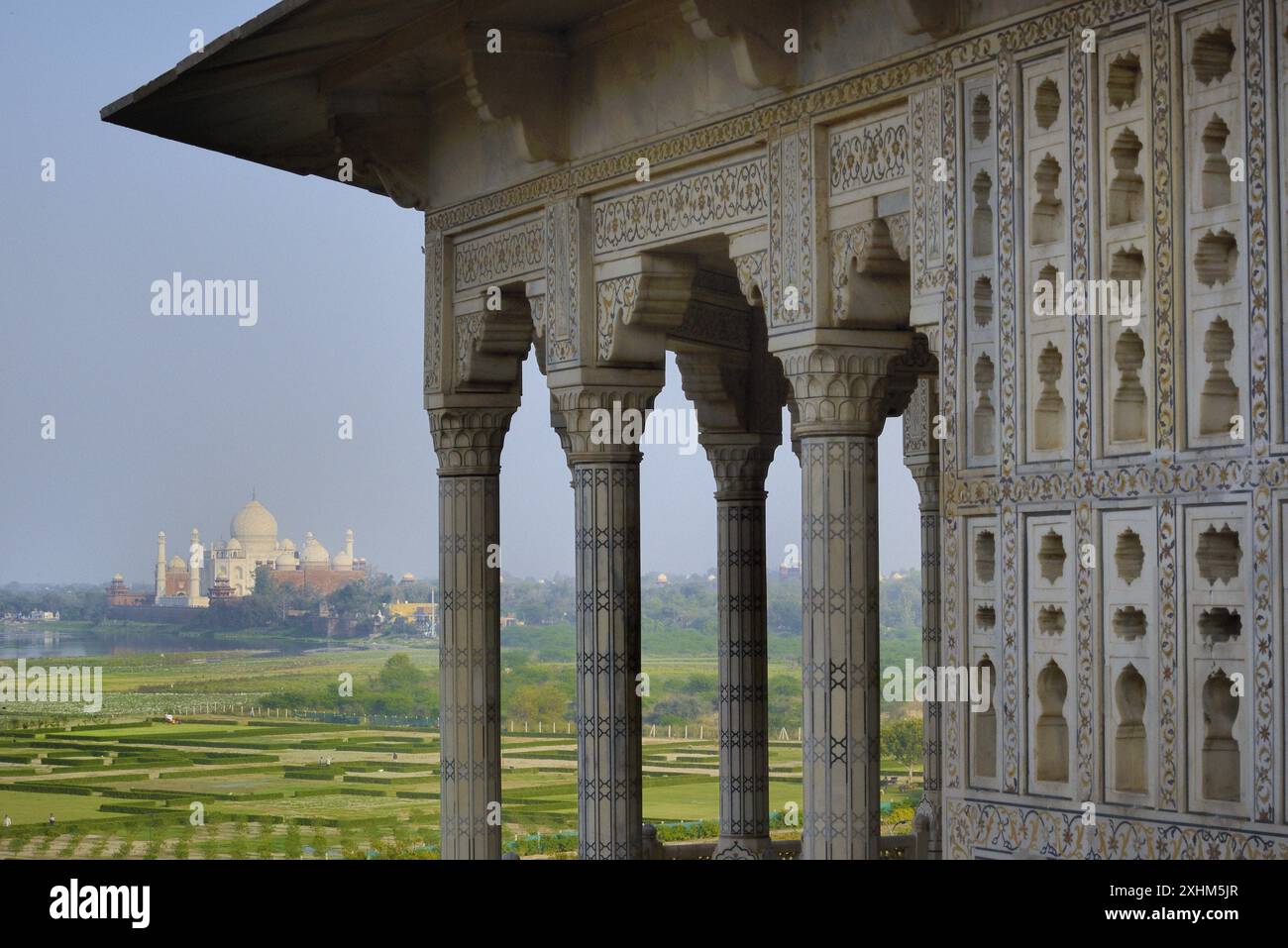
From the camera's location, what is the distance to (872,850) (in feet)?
28.0

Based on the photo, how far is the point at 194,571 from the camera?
2422 centimetres

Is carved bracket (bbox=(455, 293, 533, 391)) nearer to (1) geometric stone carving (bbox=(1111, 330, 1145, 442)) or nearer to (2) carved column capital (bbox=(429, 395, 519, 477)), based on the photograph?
(2) carved column capital (bbox=(429, 395, 519, 477))

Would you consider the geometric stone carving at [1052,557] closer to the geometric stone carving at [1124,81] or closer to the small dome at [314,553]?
the geometric stone carving at [1124,81]

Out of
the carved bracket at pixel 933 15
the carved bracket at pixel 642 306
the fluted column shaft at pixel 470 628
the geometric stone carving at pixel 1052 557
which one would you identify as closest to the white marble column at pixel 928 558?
the fluted column shaft at pixel 470 628

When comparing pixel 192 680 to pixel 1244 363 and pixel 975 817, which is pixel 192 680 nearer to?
pixel 975 817

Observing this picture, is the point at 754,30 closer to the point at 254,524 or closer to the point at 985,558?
the point at 985,558

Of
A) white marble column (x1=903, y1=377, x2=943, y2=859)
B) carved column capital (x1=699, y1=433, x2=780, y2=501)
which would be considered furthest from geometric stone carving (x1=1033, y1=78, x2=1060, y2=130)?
white marble column (x1=903, y1=377, x2=943, y2=859)

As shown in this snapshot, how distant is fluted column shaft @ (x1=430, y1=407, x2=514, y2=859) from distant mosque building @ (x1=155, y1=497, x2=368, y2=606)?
12750 mm

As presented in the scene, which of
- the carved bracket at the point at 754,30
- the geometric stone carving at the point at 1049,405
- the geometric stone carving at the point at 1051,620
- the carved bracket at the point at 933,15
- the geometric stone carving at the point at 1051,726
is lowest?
the geometric stone carving at the point at 1051,726

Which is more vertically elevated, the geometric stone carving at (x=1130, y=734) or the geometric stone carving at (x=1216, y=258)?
the geometric stone carving at (x=1216, y=258)

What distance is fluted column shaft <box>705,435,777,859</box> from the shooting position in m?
13.0

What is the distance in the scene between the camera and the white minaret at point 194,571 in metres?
24.2

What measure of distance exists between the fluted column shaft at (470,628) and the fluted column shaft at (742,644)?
6.36 feet

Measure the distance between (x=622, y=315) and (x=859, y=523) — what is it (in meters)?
2.15
